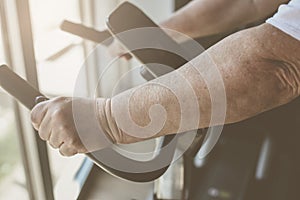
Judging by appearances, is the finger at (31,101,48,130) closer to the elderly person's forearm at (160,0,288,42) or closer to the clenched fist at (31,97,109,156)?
the clenched fist at (31,97,109,156)

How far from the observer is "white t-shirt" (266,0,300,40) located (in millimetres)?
614

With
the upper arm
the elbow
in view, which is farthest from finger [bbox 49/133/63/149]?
the upper arm

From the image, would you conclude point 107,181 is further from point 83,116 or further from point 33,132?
point 83,116

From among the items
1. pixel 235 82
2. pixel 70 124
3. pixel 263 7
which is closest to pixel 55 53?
pixel 263 7

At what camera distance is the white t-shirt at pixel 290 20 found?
0.61 m

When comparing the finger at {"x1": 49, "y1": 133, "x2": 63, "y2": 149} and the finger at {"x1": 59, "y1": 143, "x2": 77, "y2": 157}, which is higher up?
the finger at {"x1": 49, "y1": 133, "x2": 63, "y2": 149}

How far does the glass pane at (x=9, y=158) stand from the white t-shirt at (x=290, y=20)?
0.84 m

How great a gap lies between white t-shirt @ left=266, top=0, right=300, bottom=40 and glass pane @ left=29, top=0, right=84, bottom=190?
0.92m

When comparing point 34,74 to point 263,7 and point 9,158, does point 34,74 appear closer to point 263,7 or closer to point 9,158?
point 9,158

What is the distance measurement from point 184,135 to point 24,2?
0.53 m

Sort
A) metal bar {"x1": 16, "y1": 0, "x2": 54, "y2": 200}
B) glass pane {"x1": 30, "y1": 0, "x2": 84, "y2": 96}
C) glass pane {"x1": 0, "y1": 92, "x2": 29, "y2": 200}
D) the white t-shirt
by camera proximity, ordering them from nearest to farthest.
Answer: the white t-shirt
metal bar {"x1": 16, "y1": 0, "x2": 54, "y2": 200}
glass pane {"x1": 0, "y1": 92, "x2": 29, "y2": 200}
glass pane {"x1": 30, "y1": 0, "x2": 84, "y2": 96}

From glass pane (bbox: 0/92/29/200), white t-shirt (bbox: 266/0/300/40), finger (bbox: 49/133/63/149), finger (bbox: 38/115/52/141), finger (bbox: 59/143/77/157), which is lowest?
glass pane (bbox: 0/92/29/200)

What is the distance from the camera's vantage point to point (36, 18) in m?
1.40

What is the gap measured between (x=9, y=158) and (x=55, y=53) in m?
0.49
